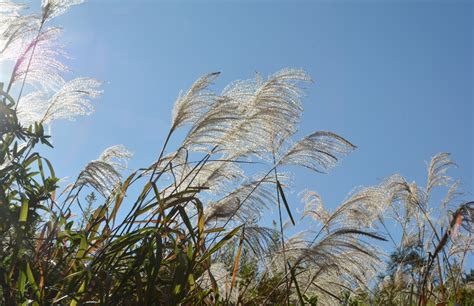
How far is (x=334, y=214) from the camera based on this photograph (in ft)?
12.5

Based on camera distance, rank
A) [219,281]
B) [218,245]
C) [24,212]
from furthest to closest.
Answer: [219,281] < [218,245] < [24,212]

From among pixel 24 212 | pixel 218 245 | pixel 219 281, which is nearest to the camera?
pixel 24 212

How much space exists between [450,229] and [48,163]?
2765 mm

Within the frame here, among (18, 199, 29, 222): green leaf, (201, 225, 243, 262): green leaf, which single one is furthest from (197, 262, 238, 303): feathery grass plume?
(18, 199, 29, 222): green leaf

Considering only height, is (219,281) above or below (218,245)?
below

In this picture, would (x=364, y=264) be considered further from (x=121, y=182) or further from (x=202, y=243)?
(x=121, y=182)

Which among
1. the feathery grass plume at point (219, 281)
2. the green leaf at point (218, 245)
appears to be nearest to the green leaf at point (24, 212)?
the green leaf at point (218, 245)

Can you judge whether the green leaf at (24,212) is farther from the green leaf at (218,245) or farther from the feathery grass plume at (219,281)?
the feathery grass plume at (219,281)

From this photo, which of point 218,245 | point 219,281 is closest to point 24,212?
point 218,245

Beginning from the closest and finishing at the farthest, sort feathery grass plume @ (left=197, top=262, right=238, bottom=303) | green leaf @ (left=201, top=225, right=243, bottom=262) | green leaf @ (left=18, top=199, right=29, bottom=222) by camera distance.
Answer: green leaf @ (left=18, top=199, right=29, bottom=222) → green leaf @ (left=201, top=225, right=243, bottom=262) → feathery grass plume @ (left=197, top=262, right=238, bottom=303)

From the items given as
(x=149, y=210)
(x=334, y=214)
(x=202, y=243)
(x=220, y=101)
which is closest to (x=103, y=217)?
(x=149, y=210)

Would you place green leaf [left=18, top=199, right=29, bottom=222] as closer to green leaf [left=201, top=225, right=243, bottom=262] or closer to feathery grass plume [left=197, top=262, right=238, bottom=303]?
green leaf [left=201, top=225, right=243, bottom=262]

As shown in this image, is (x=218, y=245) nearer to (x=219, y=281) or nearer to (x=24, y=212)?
(x=219, y=281)

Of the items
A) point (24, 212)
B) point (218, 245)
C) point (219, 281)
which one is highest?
point (218, 245)
